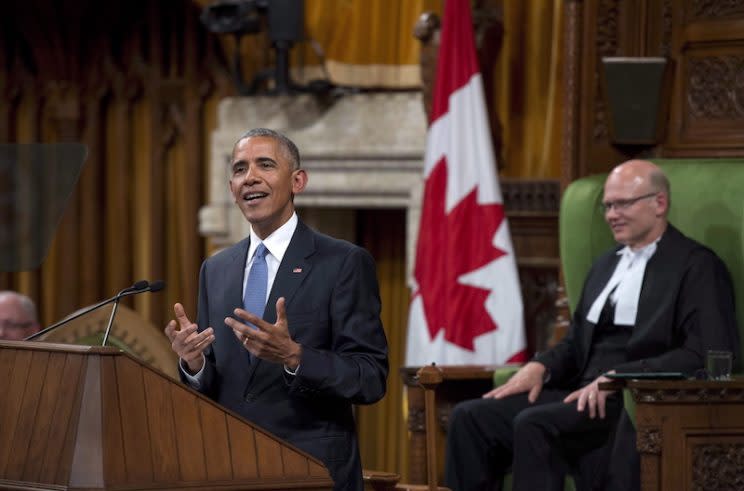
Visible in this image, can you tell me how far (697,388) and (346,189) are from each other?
3113 mm

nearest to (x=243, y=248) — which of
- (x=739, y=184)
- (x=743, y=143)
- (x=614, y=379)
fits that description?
(x=614, y=379)

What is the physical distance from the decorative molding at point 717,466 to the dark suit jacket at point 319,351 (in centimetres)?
130

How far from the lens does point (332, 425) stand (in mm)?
3414

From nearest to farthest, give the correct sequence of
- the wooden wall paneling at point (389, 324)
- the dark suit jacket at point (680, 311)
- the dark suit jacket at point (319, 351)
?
1. the dark suit jacket at point (319, 351)
2. the dark suit jacket at point (680, 311)
3. the wooden wall paneling at point (389, 324)

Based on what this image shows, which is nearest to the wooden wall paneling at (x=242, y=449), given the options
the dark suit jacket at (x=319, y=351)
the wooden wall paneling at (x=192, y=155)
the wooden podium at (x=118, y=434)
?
the wooden podium at (x=118, y=434)

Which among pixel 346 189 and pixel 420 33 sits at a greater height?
pixel 420 33

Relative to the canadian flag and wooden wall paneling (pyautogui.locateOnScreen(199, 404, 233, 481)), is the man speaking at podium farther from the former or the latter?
the canadian flag

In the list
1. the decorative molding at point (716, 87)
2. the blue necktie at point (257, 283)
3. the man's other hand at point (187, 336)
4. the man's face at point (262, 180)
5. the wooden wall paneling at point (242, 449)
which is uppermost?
the decorative molding at point (716, 87)

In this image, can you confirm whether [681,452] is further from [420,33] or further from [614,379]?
[420,33]

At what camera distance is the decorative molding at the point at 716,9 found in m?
5.64

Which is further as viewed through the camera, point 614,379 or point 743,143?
point 743,143

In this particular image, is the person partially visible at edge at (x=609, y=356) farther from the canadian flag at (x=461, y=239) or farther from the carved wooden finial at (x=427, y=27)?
the carved wooden finial at (x=427, y=27)

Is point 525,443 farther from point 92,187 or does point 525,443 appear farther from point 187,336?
point 92,187

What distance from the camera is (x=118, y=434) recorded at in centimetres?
291
